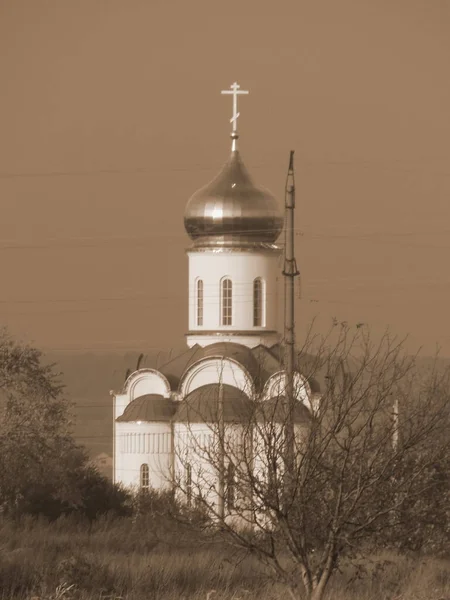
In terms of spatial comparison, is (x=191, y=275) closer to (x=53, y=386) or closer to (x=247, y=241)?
(x=247, y=241)

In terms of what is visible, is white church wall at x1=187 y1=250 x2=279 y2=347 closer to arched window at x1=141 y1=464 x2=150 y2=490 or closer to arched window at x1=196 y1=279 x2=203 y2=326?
arched window at x1=196 y1=279 x2=203 y2=326

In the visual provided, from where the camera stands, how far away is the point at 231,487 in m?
16.9

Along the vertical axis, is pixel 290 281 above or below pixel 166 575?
above

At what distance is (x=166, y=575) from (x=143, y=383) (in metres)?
30.1

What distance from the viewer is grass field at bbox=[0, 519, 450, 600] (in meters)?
18.5

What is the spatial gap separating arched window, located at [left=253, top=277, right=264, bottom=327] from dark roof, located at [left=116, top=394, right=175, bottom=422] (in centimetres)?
361

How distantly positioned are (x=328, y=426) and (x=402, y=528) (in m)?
2.24

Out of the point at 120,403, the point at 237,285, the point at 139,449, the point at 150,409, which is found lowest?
the point at 139,449

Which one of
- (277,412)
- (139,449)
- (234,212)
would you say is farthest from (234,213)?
(277,412)

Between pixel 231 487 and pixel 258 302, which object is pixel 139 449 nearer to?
pixel 258 302

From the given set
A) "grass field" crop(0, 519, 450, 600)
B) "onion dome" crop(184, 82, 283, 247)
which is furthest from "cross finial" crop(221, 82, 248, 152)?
"grass field" crop(0, 519, 450, 600)

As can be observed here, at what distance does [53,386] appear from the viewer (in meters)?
36.4

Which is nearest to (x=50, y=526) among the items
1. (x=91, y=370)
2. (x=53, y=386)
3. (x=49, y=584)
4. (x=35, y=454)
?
(x=35, y=454)

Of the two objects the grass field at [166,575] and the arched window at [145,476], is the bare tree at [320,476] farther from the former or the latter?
the arched window at [145,476]
